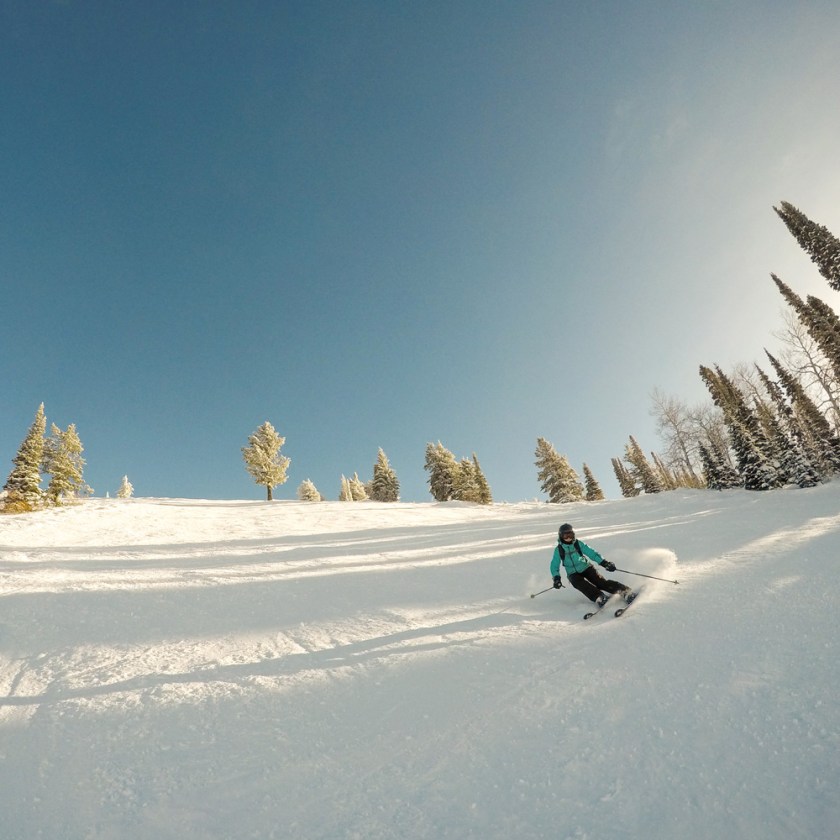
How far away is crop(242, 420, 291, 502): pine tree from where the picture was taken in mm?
41750

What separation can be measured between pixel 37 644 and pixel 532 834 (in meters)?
8.09

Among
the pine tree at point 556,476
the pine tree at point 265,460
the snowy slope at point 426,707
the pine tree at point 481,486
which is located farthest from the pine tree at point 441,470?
the snowy slope at point 426,707

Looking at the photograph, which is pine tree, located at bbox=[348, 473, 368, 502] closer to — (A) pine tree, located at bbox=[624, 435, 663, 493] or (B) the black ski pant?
(A) pine tree, located at bbox=[624, 435, 663, 493]

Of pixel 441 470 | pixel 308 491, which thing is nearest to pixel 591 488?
pixel 441 470

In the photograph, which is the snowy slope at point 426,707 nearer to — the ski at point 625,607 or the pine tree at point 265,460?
the ski at point 625,607

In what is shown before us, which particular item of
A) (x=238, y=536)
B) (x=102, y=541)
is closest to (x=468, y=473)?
(x=238, y=536)

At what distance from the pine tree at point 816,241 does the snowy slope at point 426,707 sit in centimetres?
2644

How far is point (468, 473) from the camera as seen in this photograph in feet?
176

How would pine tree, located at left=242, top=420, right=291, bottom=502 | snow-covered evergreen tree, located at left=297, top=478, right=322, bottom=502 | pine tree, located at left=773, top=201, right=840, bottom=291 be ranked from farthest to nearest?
snow-covered evergreen tree, located at left=297, top=478, right=322, bottom=502 < pine tree, located at left=242, top=420, right=291, bottom=502 < pine tree, located at left=773, top=201, right=840, bottom=291

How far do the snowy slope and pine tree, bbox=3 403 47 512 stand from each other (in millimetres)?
29224

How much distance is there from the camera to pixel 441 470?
177 feet

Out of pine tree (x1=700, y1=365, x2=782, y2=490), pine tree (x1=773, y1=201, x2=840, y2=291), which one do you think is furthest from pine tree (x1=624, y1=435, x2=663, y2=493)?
pine tree (x1=773, y1=201, x2=840, y2=291)

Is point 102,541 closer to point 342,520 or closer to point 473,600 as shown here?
point 342,520

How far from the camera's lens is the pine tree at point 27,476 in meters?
30.6
